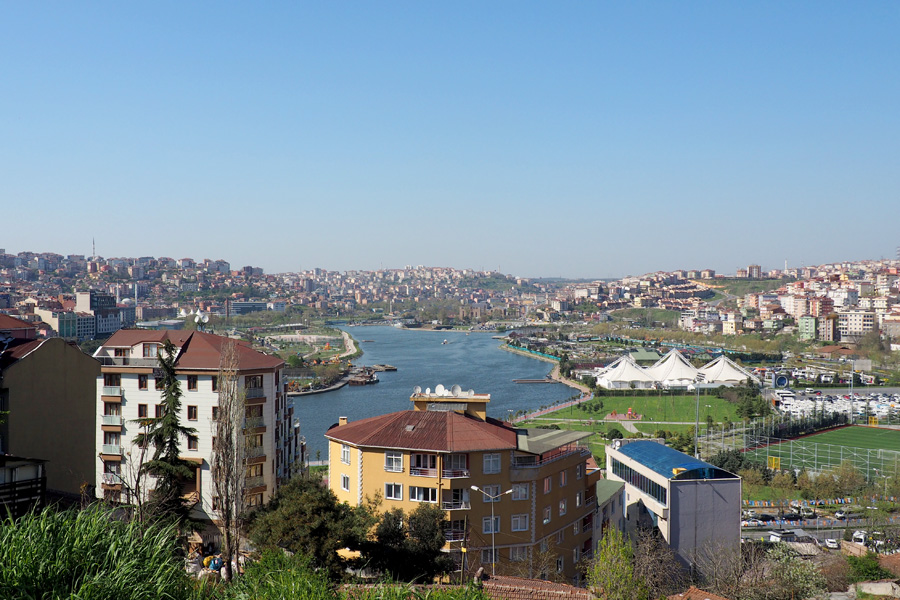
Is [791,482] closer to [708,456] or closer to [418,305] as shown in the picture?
[708,456]

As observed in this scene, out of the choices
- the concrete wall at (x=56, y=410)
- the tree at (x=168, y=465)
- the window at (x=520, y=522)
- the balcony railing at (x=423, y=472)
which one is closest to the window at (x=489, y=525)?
the window at (x=520, y=522)

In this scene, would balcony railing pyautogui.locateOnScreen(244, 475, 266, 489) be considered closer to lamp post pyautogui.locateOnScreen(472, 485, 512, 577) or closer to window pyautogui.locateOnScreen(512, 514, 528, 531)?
lamp post pyautogui.locateOnScreen(472, 485, 512, 577)

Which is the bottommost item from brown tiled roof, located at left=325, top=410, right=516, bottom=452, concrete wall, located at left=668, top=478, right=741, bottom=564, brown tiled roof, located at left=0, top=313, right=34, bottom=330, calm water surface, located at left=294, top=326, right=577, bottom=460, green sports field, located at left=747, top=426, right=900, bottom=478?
calm water surface, located at left=294, top=326, right=577, bottom=460

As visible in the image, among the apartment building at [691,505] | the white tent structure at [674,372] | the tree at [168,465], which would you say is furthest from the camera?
the white tent structure at [674,372]

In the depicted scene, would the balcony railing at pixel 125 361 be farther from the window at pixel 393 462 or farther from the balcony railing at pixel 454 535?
the balcony railing at pixel 454 535

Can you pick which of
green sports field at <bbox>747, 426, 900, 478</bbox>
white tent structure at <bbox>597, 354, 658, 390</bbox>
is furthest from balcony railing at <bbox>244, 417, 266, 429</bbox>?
white tent structure at <bbox>597, 354, 658, 390</bbox>
